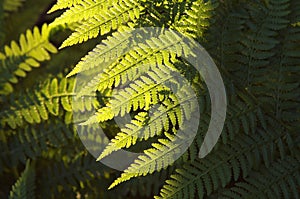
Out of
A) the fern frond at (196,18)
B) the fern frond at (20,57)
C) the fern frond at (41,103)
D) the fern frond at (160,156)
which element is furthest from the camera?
the fern frond at (20,57)

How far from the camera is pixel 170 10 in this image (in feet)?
4.87

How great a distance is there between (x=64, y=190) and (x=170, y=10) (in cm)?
89

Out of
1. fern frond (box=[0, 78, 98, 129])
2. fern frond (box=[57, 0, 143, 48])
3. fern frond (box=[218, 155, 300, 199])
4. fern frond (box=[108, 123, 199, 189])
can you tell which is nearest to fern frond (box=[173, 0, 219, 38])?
fern frond (box=[57, 0, 143, 48])

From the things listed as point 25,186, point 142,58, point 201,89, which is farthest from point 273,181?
point 25,186

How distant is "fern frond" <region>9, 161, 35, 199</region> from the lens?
1.64 meters

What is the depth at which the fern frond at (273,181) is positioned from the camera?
1414 mm

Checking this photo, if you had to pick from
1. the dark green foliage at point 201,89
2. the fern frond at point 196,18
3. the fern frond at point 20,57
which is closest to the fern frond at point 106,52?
the dark green foliage at point 201,89

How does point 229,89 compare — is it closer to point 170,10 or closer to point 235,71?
point 235,71

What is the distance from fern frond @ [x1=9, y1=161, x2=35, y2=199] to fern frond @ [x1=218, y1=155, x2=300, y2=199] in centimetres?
65

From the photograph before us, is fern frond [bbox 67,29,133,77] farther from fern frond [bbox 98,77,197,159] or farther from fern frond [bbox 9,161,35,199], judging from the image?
fern frond [bbox 9,161,35,199]

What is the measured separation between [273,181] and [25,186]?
30.9 inches

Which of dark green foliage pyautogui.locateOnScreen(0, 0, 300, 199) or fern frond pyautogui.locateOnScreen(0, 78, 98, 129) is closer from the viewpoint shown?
dark green foliage pyautogui.locateOnScreen(0, 0, 300, 199)

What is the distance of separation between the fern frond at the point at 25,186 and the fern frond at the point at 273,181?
2.15ft

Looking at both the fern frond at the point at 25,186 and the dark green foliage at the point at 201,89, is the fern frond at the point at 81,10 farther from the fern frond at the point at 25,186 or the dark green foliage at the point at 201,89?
the fern frond at the point at 25,186
